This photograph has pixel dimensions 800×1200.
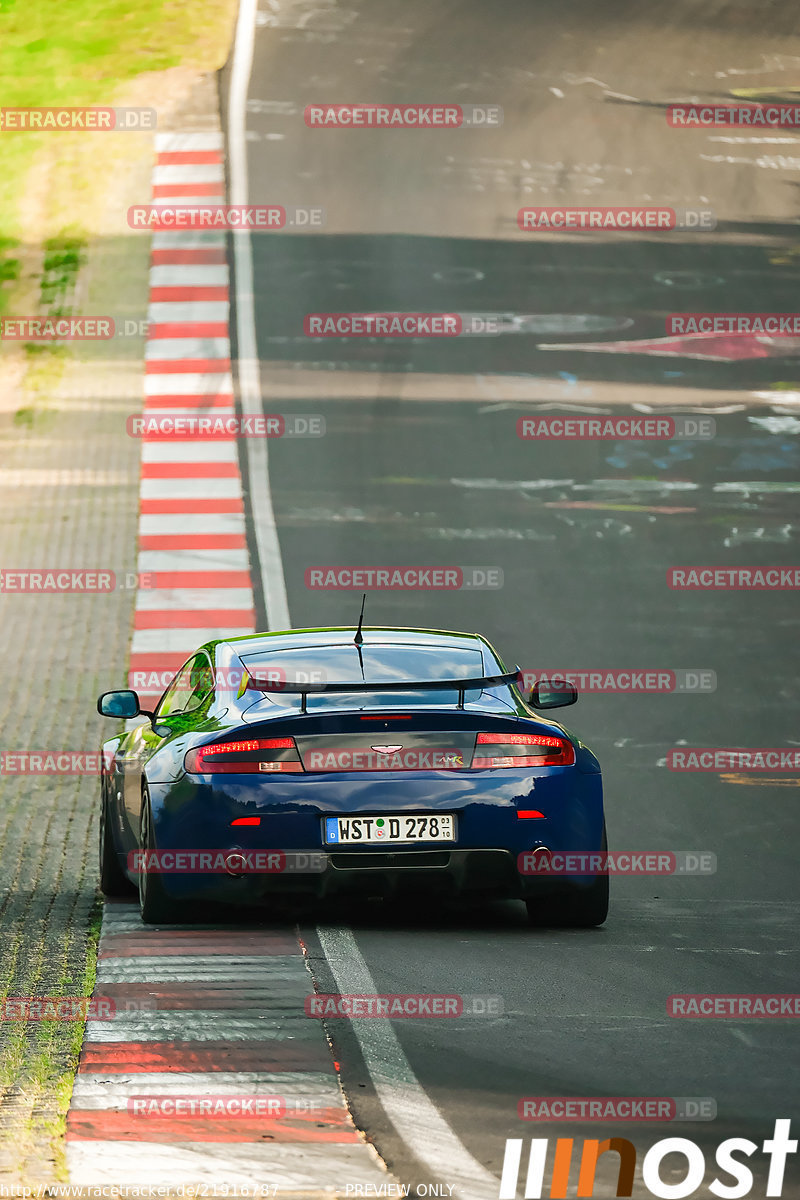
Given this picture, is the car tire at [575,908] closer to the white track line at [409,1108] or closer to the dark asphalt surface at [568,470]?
the dark asphalt surface at [568,470]

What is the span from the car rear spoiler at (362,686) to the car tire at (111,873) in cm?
142

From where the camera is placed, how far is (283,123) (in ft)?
102

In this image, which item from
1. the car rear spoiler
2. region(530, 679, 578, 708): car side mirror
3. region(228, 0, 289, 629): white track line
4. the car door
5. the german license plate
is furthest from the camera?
region(228, 0, 289, 629): white track line

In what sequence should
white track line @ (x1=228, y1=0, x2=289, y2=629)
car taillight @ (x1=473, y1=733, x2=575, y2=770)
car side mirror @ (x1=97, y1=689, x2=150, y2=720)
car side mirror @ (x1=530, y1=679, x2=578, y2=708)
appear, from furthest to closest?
white track line @ (x1=228, y1=0, x2=289, y2=629), car side mirror @ (x1=97, y1=689, x2=150, y2=720), car side mirror @ (x1=530, y1=679, x2=578, y2=708), car taillight @ (x1=473, y1=733, x2=575, y2=770)

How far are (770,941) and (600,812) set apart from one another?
963mm

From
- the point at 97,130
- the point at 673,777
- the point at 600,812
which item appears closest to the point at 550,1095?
the point at 600,812

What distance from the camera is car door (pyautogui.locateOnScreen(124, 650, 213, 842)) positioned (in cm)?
873

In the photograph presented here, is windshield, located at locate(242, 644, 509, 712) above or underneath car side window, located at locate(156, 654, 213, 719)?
above

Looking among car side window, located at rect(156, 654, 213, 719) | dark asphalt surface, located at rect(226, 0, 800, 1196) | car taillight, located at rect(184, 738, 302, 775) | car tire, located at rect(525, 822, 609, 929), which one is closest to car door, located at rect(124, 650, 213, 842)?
car side window, located at rect(156, 654, 213, 719)

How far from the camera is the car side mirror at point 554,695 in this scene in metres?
8.84

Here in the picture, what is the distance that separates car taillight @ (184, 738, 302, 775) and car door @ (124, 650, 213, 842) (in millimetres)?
514

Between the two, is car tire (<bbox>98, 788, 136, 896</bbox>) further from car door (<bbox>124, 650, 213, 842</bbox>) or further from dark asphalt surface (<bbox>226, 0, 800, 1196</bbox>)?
dark asphalt surface (<bbox>226, 0, 800, 1196</bbox>)

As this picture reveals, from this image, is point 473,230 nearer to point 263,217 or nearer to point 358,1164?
point 263,217

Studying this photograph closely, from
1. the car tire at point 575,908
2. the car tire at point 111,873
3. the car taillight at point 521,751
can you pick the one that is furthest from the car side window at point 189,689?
the car tire at point 575,908
